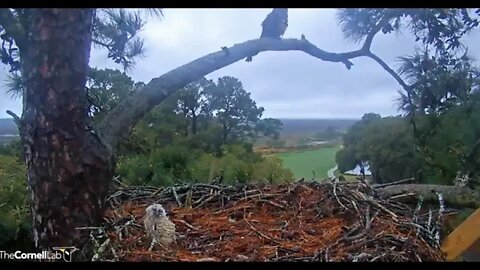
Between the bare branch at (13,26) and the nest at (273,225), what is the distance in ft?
1.58

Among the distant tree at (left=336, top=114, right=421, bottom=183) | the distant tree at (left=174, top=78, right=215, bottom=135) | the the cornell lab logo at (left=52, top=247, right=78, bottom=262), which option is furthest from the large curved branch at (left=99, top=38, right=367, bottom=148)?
the the cornell lab logo at (left=52, top=247, right=78, bottom=262)

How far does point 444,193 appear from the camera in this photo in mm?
1606

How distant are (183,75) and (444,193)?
2.62 ft

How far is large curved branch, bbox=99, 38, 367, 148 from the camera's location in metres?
1.53

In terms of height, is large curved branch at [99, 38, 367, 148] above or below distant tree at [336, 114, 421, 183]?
above

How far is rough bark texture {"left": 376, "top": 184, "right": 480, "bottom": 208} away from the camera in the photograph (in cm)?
158

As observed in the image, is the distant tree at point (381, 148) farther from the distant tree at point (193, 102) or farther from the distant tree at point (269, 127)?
the distant tree at point (193, 102)

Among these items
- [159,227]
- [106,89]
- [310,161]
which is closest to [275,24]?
[310,161]

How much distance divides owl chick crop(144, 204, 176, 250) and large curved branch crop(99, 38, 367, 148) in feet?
0.72

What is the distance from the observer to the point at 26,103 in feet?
4.70

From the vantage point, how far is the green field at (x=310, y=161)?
5.02 ft

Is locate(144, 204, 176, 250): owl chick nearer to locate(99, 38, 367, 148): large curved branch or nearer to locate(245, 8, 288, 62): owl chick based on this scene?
locate(99, 38, 367, 148): large curved branch

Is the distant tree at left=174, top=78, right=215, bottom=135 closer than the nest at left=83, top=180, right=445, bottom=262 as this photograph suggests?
No

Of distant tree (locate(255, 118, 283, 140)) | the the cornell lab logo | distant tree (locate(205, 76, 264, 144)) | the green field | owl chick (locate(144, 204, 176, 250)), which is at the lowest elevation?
the the cornell lab logo
